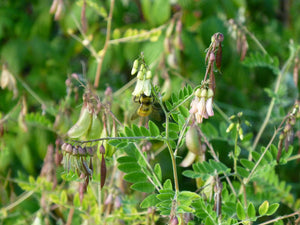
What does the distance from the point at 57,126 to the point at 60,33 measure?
4.96ft

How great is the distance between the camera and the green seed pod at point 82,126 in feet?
2.53

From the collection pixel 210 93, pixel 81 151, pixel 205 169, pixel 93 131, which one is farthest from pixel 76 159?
pixel 205 169

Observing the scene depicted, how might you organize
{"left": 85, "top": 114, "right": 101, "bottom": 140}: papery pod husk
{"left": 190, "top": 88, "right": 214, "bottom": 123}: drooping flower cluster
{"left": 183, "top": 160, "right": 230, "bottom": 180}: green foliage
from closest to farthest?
{"left": 190, "top": 88, "right": 214, "bottom": 123}: drooping flower cluster → {"left": 85, "top": 114, "right": 101, "bottom": 140}: papery pod husk → {"left": 183, "top": 160, "right": 230, "bottom": 180}: green foliage

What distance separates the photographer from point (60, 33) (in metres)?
2.62

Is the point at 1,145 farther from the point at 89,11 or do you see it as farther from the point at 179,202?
the point at 89,11

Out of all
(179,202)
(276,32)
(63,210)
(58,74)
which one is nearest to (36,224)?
(63,210)

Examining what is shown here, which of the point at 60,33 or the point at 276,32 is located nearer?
the point at 60,33

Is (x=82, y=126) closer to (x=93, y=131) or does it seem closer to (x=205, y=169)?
(x=93, y=131)

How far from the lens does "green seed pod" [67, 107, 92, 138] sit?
771mm

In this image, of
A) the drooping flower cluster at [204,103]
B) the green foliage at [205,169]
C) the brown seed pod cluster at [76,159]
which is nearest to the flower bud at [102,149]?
the brown seed pod cluster at [76,159]

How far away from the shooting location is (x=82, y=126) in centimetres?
78

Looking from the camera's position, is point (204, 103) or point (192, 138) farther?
point (192, 138)

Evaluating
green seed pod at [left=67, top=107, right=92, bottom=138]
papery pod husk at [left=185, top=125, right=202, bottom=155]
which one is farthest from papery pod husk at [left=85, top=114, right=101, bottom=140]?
papery pod husk at [left=185, top=125, right=202, bottom=155]

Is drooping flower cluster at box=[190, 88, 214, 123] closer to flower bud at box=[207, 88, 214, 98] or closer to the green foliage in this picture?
flower bud at box=[207, 88, 214, 98]
